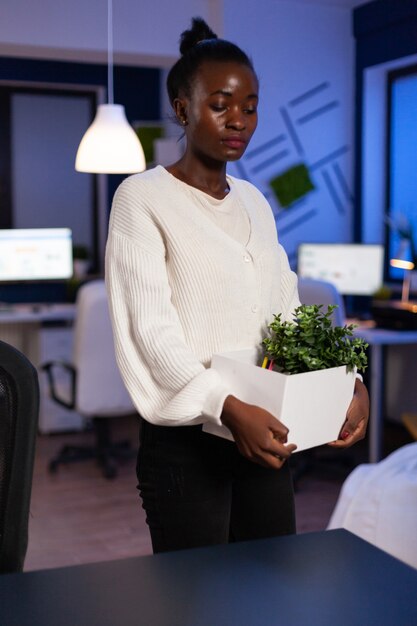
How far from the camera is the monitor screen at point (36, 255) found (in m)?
5.50

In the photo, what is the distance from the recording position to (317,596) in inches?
41.2

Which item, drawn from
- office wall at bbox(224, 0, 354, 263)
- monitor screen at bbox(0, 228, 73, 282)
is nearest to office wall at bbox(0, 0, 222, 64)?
office wall at bbox(224, 0, 354, 263)

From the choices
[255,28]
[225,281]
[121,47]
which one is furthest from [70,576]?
[255,28]

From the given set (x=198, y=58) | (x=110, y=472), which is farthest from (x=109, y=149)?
(x=198, y=58)

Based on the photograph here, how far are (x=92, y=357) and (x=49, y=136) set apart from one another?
2.91 metres

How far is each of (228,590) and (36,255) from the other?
4.69m

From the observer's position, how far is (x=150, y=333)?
54.6 inches

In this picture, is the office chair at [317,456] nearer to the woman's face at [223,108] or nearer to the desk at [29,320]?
the desk at [29,320]

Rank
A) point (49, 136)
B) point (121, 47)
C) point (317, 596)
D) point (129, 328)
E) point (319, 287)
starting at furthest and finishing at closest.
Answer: point (49, 136), point (121, 47), point (319, 287), point (129, 328), point (317, 596)

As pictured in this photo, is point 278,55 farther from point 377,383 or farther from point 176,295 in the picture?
point 176,295

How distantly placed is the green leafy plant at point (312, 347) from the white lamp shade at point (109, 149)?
3.24m

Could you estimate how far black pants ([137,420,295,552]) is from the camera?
1.43 metres

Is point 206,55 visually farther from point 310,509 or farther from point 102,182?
point 102,182

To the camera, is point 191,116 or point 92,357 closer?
point 191,116
